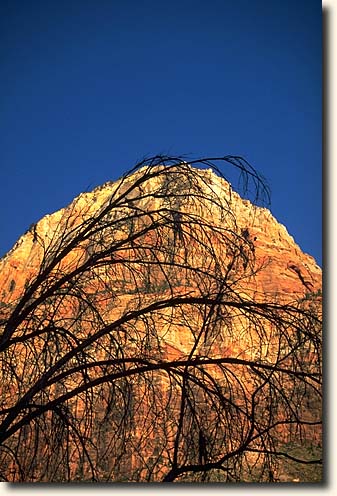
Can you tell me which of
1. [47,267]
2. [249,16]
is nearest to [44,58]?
[249,16]

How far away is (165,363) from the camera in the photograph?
224 cm

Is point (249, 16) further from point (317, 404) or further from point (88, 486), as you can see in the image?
point (88, 486)

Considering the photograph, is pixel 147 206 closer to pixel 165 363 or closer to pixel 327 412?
pixel 165 363

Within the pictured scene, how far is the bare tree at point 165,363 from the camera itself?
7.34 feet

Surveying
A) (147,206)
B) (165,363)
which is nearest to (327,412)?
(165,363)

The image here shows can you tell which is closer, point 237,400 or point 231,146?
point 237,400

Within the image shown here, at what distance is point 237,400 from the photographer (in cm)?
251

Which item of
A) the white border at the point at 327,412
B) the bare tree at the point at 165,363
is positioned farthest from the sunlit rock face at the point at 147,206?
the white border at the point at 327,412

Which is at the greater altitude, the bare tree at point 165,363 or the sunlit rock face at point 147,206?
the sunlit rock face at point 147,206

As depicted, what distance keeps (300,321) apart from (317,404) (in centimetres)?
40

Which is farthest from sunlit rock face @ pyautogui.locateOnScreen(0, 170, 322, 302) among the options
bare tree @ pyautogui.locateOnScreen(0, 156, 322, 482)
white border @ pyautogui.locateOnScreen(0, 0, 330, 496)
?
white border @ pyautogui.locateOnScreen(0, 0, 330, 496)

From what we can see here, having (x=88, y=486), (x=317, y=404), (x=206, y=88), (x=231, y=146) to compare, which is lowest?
(x=88, y=486)

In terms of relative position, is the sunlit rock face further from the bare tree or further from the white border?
the white border

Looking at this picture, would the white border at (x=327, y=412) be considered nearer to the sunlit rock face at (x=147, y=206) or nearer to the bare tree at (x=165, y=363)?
the bare tree at (x=165, y=363)
